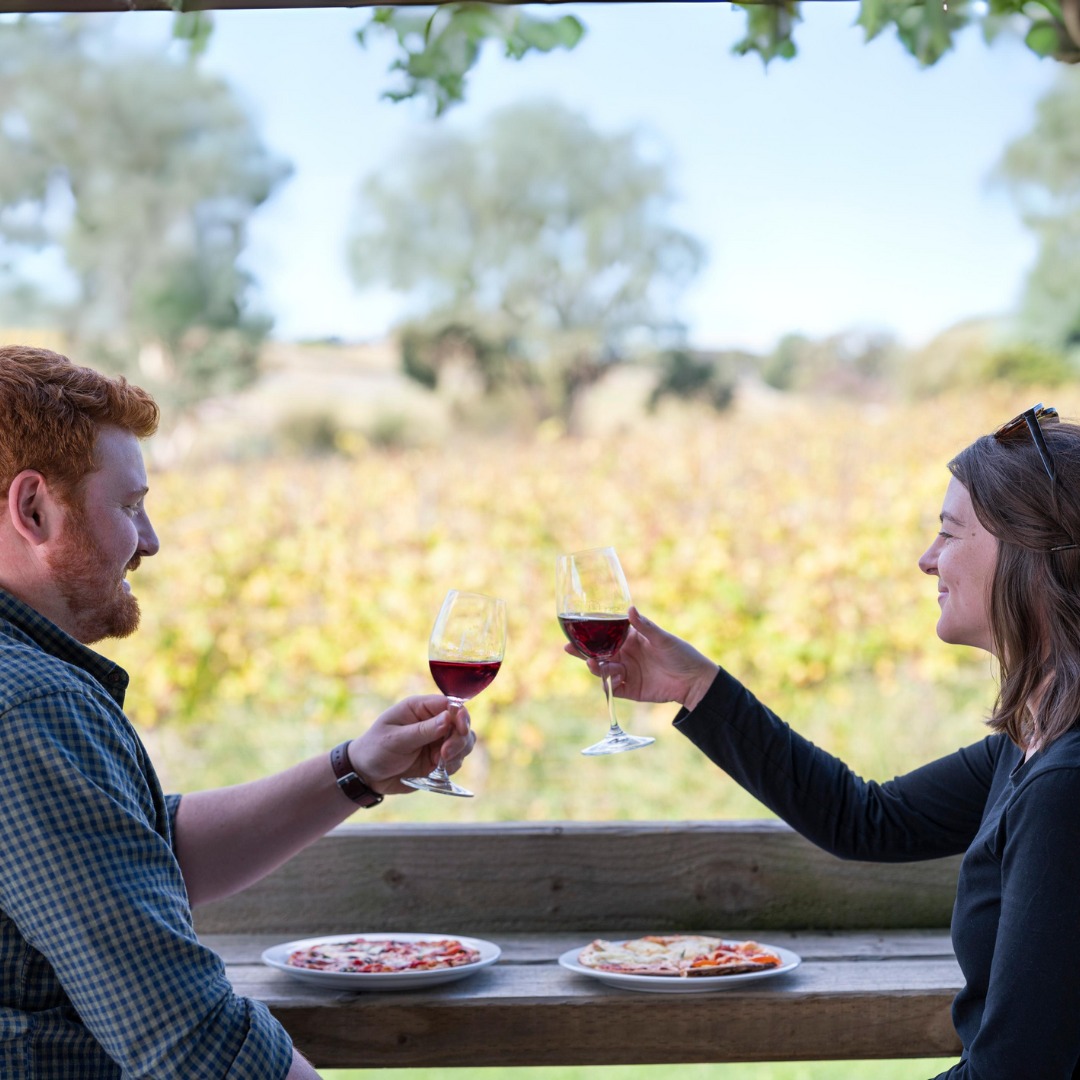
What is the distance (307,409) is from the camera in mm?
Answer: 6516

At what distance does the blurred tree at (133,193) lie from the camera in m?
6.83

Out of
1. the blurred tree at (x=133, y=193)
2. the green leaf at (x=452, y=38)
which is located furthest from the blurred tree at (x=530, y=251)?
the green leaf at (x=452, y=38)

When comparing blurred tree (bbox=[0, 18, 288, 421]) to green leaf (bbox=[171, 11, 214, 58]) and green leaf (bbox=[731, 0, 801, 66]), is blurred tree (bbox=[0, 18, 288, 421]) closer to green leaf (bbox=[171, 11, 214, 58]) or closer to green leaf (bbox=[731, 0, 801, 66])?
green leaf (bbox=[171, 11, 214, 58])

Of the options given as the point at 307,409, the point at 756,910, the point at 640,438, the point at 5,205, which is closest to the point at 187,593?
the point at 307,409

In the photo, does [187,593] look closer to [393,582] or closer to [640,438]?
[393,582]

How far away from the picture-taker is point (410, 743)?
6.56ft

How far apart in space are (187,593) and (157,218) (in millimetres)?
2541

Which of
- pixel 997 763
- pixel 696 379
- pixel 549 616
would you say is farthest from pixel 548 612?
pixel 997 763

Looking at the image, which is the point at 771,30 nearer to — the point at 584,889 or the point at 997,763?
the point at 997,763

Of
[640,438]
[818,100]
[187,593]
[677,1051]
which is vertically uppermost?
[818,100]

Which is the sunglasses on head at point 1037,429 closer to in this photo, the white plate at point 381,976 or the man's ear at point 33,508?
the white plate at point 381,976

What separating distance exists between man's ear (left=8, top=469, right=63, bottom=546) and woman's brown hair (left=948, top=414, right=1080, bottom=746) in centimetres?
120

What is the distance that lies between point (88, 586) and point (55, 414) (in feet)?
0.72

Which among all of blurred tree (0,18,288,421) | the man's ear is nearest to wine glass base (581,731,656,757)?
the man's ear
